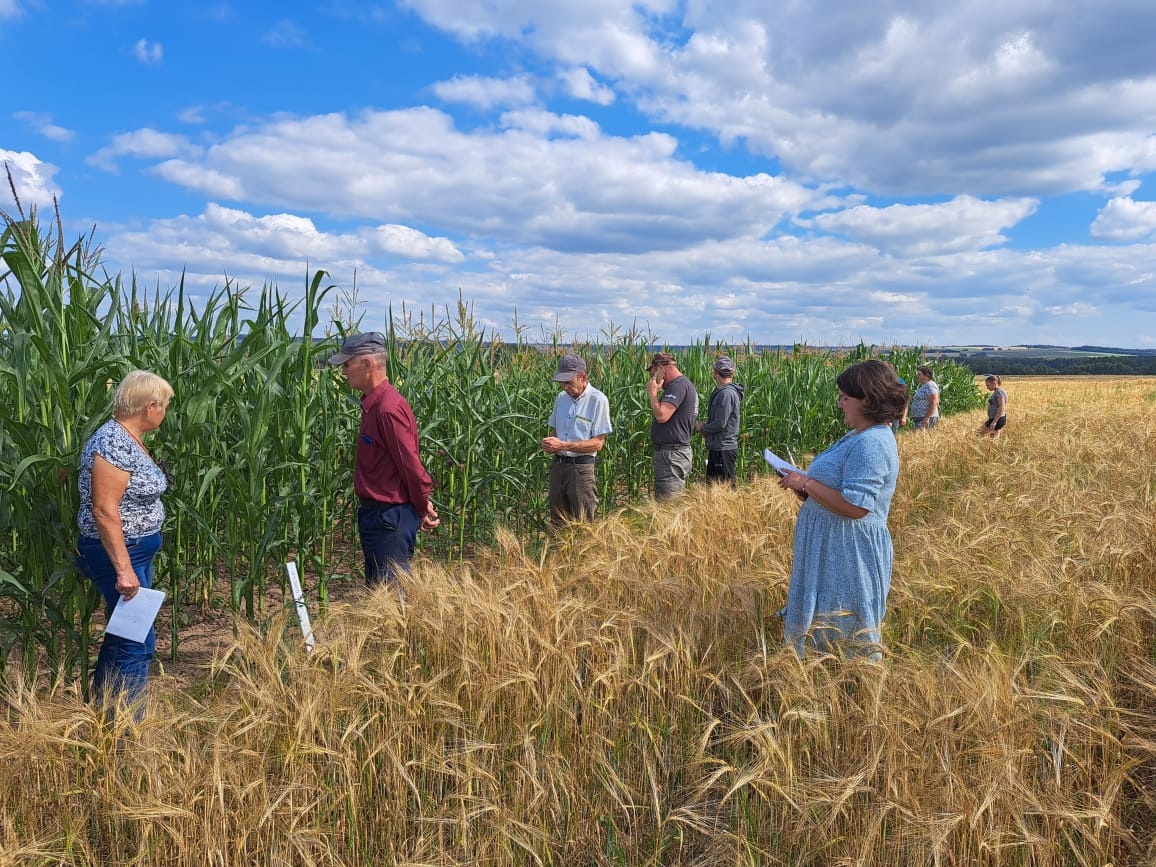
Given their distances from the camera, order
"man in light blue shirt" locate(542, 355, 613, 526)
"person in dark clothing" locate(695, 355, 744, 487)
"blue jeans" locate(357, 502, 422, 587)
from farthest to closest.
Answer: "person in dark clothing" locate(695, 355, 744, 487)
"man in light blue shirt" locate(542, 355, 613, 526)
"blue jeans" locate(357, 502, 422, 587)

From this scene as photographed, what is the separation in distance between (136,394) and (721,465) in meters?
5.59

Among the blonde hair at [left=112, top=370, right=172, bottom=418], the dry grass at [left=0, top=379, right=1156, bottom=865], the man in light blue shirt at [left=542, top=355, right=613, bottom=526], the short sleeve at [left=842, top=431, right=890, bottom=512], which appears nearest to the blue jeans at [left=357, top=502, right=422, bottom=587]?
the dry grass at [left=0, top=379, right=1156, bottom=865]

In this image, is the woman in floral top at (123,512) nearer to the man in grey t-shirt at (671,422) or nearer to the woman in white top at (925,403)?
the man in grey t-shirt at (671,422)

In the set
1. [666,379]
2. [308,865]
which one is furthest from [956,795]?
[666,379]

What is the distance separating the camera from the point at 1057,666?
2572mm

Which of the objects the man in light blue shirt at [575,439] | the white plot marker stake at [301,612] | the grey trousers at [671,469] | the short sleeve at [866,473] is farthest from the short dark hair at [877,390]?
the grey trousers at [671,469]

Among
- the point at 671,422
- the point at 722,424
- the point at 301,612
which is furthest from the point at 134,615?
the point at 722,424

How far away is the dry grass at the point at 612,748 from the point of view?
6.63 feet

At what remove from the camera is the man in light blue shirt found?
538 centimetres

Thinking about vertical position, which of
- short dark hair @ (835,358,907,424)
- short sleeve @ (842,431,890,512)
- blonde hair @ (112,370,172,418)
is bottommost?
short sleeve @ (842,431,890,512)

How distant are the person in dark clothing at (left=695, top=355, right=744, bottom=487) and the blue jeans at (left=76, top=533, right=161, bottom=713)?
17.0ft

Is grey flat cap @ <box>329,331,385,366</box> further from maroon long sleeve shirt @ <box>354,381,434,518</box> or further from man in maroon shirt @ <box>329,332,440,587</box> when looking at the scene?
maroon long sleeve shirt @ <box>354,381,434,518</box>

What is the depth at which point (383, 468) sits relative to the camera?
3848 millimetres

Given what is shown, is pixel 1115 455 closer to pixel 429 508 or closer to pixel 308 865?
pixel 429 508
